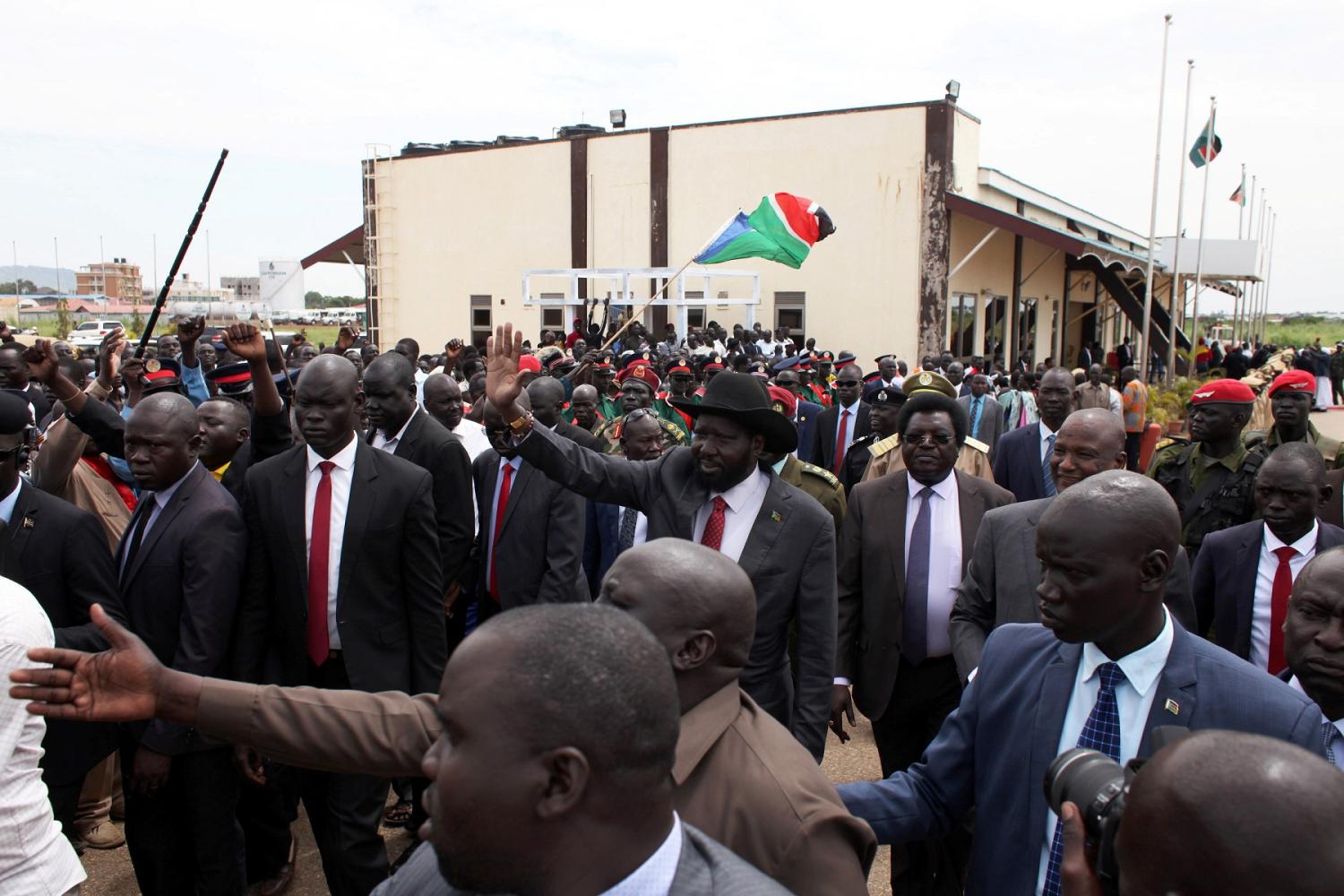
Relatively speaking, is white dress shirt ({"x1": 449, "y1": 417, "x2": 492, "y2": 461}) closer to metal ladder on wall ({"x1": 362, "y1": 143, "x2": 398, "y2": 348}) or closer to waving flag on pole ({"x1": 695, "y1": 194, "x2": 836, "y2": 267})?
waving flag on pole ({"x1": 695, "y1": 194, "x2": 836, "y2": 267})

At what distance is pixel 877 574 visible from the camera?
14.8 ft

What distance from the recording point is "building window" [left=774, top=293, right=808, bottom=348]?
85.2 feet

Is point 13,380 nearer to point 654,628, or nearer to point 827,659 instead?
point 827,659

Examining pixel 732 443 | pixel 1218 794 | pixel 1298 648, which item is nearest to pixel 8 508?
pixel 732 443

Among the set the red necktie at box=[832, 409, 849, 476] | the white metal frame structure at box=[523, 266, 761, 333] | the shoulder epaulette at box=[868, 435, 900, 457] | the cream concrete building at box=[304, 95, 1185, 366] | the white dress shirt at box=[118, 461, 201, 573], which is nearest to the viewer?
the white dress shirt at box=[118, 461, 201, 573]

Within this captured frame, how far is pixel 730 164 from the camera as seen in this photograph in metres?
26.2

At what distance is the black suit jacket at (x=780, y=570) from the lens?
153 inches

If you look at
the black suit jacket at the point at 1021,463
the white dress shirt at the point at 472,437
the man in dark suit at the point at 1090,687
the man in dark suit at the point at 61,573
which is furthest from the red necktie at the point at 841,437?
the man in dark suit at the point at 1090,687

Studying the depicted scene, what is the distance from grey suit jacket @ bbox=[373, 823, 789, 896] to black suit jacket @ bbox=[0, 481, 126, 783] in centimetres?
221

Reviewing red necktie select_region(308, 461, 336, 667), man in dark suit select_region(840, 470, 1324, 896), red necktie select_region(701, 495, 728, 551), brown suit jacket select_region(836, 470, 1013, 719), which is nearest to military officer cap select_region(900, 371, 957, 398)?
brown suit jacket select_region(836, 470, 1013, 719)

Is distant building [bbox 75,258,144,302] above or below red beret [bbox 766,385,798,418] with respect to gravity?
above

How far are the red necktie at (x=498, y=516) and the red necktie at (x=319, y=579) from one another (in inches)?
53.7

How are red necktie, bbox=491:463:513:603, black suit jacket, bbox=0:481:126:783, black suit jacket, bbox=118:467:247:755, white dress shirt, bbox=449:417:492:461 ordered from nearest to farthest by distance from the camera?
black suit jacket, bbox=0:481:126:783, black suit jacket, bbox=118:467:247:755, red necktie, bbox=491:463:513:603, white dress shirt, bbox=449:417:492:461

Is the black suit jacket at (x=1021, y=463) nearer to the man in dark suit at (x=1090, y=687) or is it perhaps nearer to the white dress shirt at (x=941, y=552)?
the white dress shirt at (x=941, y=552)
